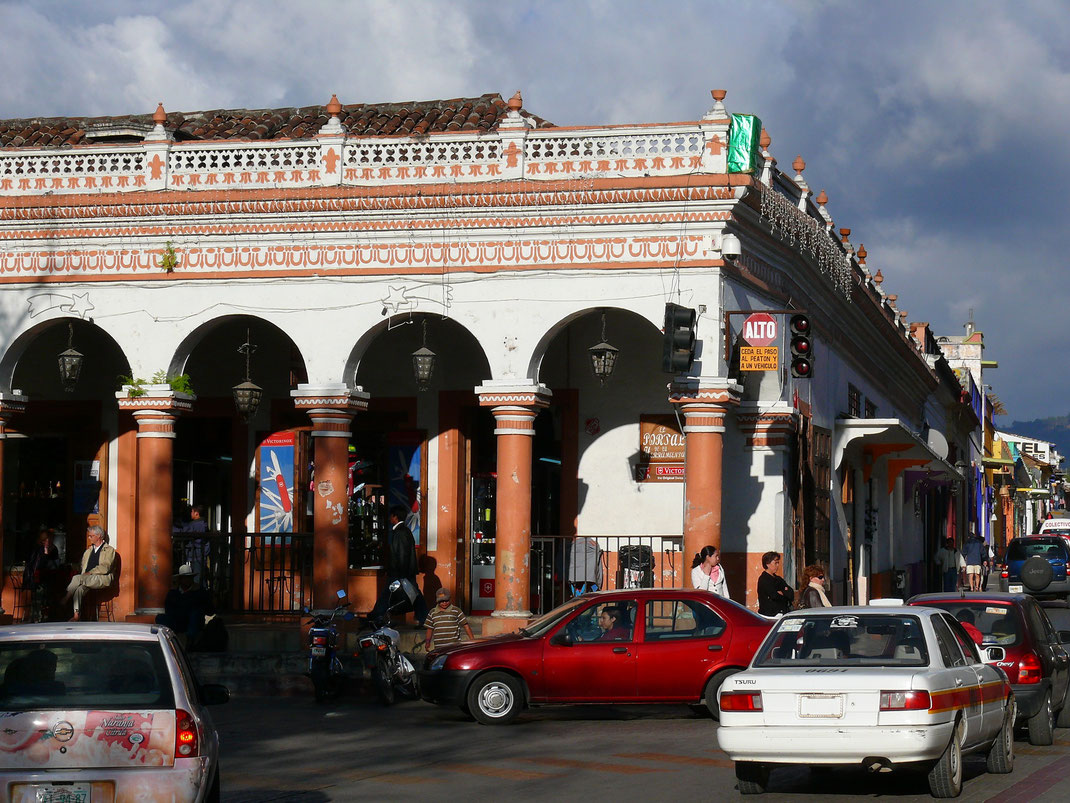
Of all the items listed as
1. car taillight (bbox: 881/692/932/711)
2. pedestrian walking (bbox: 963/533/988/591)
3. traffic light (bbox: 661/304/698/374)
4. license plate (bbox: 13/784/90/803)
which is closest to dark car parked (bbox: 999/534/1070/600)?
pedestrian walking (bbox: 963/533/988/591)

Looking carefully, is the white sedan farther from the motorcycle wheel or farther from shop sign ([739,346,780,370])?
shop sign ([739,346,780,370])

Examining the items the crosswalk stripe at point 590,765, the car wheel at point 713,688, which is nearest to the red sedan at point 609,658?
the car wheel at point 713,688

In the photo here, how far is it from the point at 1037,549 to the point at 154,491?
27537 millimetres

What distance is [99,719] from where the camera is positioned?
27.2ft

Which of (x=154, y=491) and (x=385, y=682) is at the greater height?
(x=154, y=491)

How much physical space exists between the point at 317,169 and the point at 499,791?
37.8 feet

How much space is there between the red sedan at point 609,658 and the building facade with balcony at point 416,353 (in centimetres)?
392

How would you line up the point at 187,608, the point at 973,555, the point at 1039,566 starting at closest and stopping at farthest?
the point at 187,608
the point at 1039,566
the point at 973,555

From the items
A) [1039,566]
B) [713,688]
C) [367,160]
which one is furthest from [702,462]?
[1039,566]

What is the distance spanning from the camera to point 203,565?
22.2 meters

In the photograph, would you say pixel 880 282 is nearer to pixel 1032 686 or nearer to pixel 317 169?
pixel 317 169

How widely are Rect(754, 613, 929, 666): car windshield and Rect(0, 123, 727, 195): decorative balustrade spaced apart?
9.56m

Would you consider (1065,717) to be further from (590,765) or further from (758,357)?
(758,357)

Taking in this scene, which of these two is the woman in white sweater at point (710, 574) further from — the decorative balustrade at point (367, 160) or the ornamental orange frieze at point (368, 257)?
the decorative balustrade at point (367, 160)
